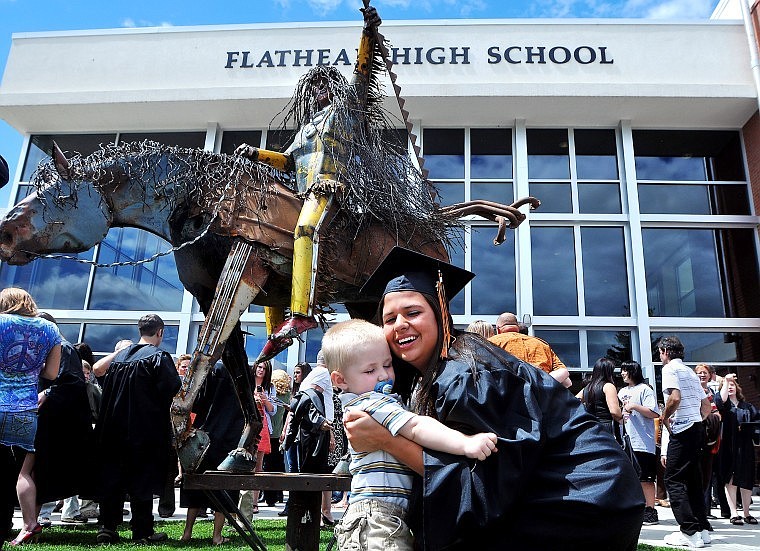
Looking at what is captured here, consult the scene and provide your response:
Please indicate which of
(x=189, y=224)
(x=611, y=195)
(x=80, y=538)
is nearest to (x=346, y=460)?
(x=189, y=224)

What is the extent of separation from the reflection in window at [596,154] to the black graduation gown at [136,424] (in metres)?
12.1

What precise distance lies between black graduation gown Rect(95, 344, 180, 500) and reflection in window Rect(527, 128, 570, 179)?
453 inches

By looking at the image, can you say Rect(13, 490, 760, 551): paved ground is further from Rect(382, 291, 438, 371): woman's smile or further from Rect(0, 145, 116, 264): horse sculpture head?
Rect(382, 291, 438, 371): woman's smile

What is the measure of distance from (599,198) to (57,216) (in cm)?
1343

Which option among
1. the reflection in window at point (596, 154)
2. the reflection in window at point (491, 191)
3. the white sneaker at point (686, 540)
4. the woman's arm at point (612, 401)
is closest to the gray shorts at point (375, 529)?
the white sneaker at point (686, 540)

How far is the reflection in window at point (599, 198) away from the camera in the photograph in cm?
1500

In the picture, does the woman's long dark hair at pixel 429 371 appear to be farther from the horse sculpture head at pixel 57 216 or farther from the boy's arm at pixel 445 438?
the horse sculpture head at pixel 57 216

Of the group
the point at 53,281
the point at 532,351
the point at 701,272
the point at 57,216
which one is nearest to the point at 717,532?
the point at 532,351

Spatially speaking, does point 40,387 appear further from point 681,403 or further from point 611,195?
point 611,195

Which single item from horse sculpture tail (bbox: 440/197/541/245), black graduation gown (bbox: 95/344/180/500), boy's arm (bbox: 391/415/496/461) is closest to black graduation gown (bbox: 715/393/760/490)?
horse sculpture tail (bbox: 440/197/541/245)

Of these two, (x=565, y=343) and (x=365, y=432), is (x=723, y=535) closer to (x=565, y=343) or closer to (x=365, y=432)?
(x=365, y=432)

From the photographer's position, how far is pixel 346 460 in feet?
13.7

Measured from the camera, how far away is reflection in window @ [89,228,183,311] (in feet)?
47.6

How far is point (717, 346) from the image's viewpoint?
14164mm
